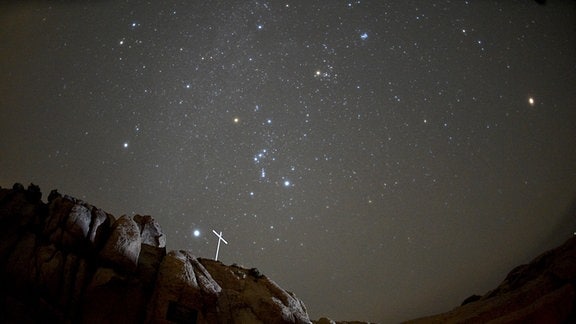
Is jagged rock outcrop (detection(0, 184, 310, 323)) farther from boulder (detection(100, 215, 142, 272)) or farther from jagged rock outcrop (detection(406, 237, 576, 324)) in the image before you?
jagged rock outcrop (detection(406, 237, 576, 324))

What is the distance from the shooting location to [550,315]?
15.4 metres

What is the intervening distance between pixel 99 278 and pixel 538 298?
19.4 m

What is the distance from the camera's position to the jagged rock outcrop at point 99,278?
13633 millimetres

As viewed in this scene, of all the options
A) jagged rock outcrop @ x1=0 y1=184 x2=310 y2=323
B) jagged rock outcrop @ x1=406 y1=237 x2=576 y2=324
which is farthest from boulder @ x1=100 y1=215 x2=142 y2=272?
jagged rock outcrop @ x1=406 y1=237 x2=576 y2=324

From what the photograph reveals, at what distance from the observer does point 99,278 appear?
14.5m

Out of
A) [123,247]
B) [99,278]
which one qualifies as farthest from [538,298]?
[99,278]

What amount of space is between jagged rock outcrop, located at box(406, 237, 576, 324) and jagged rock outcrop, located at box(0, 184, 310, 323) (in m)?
9.02

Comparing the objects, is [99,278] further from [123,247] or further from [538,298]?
[538,298]

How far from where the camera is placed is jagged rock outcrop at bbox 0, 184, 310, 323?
13.6 metres

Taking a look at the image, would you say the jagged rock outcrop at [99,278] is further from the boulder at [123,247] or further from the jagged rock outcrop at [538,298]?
the jagged rock outcrop at [538,298]

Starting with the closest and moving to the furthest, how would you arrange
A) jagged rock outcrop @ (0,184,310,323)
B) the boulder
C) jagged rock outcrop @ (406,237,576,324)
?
jagged rock outcrop @ (0,184,310,323)
jagged rock outcrop @ (406,237,576,324)
the boulder

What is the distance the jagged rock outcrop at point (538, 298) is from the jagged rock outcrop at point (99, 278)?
355 inches

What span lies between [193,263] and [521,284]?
719 inches

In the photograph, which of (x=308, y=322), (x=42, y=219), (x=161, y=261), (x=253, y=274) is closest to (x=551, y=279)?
(x=308, y=322)
